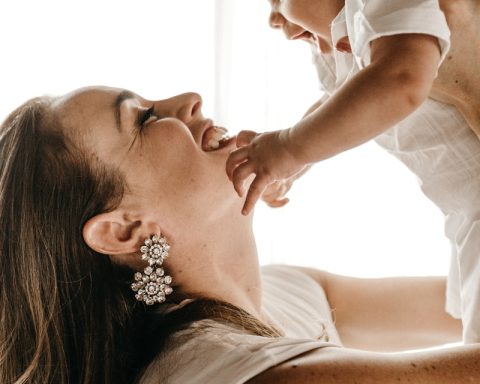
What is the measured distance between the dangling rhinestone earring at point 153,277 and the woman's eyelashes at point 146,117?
201 millimetres

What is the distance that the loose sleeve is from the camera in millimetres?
814

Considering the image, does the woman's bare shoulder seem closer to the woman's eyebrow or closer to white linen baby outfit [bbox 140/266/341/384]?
white linen baby outfit [bbox 140/266/341/384]

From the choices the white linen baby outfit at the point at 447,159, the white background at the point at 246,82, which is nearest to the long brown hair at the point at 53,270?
the white linen baby outfit at the point at 447,159

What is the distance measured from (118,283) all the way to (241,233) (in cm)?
25

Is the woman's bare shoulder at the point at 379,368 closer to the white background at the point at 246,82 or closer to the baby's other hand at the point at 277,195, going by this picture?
the baby's other hand at the point at 277,195

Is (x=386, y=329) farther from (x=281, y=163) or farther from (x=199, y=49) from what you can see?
(x=199, y=49)

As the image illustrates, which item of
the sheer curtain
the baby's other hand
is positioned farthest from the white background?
the baby's other hand

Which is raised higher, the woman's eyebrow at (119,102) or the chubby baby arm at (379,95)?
the chubby baby arm at (379,95)

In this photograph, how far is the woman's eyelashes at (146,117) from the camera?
1.15 meters

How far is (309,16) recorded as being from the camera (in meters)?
1.05

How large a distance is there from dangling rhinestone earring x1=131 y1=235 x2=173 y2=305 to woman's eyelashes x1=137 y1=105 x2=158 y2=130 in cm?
20

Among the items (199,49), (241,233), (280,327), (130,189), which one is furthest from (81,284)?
(199,49)

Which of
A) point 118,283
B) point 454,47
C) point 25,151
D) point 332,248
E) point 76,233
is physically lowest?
point 332,248

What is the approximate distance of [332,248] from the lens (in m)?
2.05
